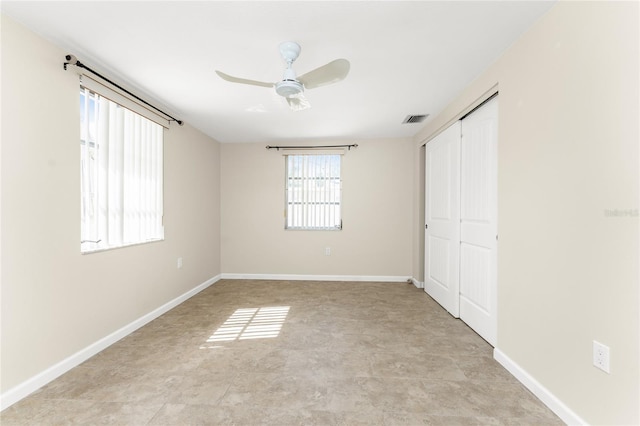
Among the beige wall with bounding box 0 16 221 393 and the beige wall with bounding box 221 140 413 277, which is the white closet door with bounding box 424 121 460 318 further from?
the beige wall with bounding box 0 16 221 393

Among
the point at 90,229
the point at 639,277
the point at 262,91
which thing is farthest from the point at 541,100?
the point at 90,229

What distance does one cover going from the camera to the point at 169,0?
1.49 meters

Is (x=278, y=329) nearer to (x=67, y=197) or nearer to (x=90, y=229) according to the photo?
(x=90, y=229)

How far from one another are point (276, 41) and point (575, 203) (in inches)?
79.9

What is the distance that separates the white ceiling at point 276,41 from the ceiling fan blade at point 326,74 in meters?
0.24

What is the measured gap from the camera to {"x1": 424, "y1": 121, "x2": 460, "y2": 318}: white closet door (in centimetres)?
299

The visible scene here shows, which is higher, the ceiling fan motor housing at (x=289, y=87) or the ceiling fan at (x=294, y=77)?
the ceiling fan at (x=294, y=77)

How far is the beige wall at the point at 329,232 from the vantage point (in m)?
4.41

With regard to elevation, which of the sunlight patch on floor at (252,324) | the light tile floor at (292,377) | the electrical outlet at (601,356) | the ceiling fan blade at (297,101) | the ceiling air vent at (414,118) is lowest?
the sunlight patch on floor at (252,324)

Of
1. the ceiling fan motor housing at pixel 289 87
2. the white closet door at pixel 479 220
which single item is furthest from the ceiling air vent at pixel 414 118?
the ceiling fan motor housing at pixel 289 87

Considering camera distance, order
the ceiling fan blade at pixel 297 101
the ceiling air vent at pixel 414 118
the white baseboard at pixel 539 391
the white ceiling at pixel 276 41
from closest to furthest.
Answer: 1. the white baseboard at pixel 539 391
2. the white ceiling at pixel 276 41
3. the ceiling fan blade at pixel 297 101
4. the ceiling air vent at pixel 414 118

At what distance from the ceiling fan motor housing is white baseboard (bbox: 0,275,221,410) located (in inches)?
96.8

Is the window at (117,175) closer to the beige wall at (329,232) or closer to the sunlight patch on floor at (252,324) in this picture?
the sunlight patch on floor at (252,324)

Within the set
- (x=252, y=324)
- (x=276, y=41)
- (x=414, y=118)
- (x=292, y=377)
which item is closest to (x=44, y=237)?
(x=252, y=324)
